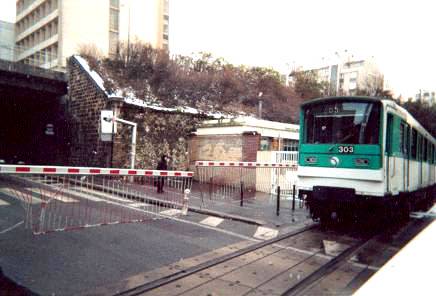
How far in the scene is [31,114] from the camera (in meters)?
27.8

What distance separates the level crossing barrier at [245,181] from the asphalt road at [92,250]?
13.1 feet

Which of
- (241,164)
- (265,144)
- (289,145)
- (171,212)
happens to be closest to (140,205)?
(171,212)

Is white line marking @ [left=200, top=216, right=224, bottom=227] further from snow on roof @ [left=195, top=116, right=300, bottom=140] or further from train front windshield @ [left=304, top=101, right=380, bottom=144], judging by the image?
snow on roof @ [left=195, top=116, right=300, bottom=140]

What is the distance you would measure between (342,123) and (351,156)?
85cm

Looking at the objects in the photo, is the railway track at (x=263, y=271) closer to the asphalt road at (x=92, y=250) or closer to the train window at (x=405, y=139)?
the asphalt road at (x=92, y=250)

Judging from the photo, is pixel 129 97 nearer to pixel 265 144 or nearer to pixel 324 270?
pixel 265 144

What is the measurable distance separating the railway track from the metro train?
53.2 inches

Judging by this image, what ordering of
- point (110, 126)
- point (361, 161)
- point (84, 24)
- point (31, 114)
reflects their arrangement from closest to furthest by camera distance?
point (361, 161)
point (110, 126)
point (31, 114)
point (84, 24)

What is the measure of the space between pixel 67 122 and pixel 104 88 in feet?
16.7

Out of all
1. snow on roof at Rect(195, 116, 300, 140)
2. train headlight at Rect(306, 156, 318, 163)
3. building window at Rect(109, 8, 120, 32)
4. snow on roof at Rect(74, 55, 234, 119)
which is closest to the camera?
train headlight at Rect(306, 156, 318, 163)

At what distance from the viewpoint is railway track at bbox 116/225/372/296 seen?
16.1 feet

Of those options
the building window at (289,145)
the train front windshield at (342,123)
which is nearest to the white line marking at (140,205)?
the train front windshield at (342,123)

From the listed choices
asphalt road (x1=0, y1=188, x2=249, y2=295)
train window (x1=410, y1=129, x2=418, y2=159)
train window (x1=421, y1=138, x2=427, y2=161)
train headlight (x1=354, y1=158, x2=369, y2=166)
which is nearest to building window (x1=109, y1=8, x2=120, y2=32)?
train window (x1=421, y1=138, x2=427, y2=161)

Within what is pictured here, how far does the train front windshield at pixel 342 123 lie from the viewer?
8.82 meters
